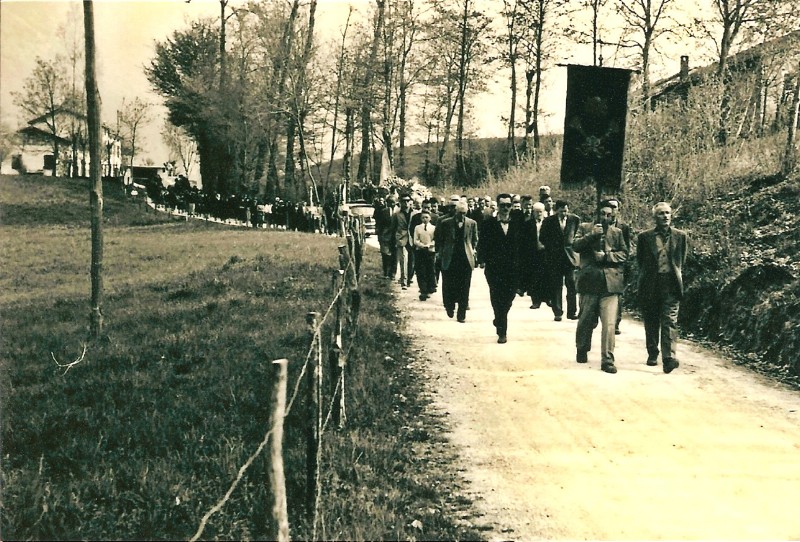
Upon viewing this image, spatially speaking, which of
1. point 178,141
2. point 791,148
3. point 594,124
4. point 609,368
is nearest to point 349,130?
point 178,141

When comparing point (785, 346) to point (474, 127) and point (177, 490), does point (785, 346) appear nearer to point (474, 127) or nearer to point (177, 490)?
point (177, 490)

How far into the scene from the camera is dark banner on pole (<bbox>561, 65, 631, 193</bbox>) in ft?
33.6

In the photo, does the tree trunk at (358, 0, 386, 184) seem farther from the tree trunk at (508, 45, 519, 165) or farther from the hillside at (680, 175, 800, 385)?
the hillside at (680, 175, 800, 385)

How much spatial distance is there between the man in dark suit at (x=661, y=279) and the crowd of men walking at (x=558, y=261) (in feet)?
0.04

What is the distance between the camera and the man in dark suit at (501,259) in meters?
10.1

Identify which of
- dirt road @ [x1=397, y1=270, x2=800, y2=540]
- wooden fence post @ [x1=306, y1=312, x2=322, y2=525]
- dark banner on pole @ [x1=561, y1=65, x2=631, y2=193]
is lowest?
dirt road @ [x1=397, y1=270, x2=800, y2=540]

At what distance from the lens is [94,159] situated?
8094mm

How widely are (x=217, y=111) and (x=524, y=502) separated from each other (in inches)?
1408

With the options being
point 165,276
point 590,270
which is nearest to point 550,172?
point 165,276

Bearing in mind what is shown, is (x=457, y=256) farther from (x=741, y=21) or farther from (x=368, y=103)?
(x=368, y=103)

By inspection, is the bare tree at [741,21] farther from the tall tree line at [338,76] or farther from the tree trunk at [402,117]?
the tree trunk at [402,117]

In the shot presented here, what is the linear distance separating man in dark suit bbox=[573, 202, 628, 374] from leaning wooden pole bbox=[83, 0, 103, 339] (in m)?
5.95

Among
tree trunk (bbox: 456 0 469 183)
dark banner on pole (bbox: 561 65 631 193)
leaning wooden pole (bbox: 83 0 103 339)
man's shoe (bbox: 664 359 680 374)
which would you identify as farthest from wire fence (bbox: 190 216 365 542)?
tree trunk (bbox: 456 0 469 183)

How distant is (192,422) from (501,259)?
5.74m
